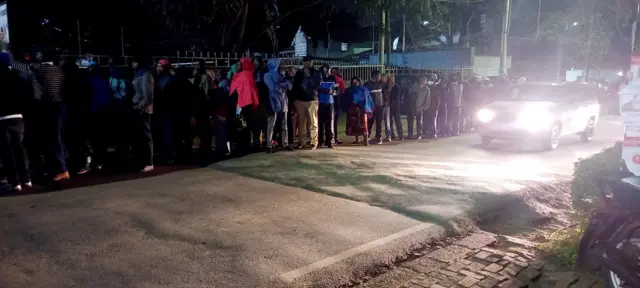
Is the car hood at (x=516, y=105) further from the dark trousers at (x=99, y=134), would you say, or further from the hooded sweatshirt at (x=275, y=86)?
the dark trousers at (x=99, y=134)

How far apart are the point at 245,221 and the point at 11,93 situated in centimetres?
335

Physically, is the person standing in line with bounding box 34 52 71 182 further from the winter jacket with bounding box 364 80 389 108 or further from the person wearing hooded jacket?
the winter jacket with bounding box 364 80 389 108

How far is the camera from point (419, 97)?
12750 millimetres

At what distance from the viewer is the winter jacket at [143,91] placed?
7.88 metres

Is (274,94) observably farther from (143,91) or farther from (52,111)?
(52,111)

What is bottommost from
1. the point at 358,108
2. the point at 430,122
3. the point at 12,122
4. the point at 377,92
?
the point at 430,122

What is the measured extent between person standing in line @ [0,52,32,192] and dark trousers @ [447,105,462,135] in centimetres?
1014

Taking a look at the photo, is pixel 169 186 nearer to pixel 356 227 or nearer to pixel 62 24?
pixel 356 227

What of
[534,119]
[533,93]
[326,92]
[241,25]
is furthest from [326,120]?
[241,25]

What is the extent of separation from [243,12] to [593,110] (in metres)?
11.9

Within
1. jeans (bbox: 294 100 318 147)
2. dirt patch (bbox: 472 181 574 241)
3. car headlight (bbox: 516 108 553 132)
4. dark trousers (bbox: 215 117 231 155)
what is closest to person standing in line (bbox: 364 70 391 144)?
jeans (bbox: 294 100 318 147)

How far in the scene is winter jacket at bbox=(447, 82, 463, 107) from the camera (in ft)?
45.0

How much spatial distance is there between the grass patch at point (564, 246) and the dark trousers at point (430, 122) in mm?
7530

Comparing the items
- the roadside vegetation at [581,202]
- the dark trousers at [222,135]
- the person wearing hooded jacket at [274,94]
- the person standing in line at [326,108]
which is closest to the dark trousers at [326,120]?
the person standing in line at [326,108]
